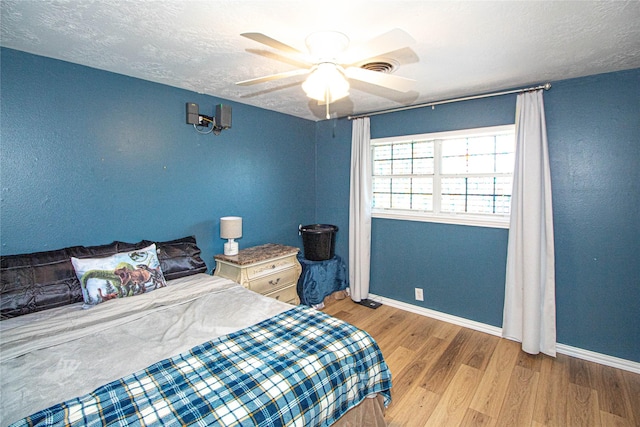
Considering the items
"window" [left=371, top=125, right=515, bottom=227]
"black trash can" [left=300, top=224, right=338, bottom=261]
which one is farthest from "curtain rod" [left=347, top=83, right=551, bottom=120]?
"black trash can" [left=300, top=224, right=338, bottom=261]

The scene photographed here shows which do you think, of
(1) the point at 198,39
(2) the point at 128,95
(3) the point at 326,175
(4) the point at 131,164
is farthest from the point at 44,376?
(3) the point at 326,175

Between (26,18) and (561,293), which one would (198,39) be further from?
(561,293)

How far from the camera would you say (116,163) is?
2.47m

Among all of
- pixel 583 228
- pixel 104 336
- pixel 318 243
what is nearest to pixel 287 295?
pixel 318 243

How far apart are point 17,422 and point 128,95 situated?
228 cm

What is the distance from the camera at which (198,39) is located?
1.84 m

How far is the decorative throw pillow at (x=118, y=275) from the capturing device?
2.03 metres

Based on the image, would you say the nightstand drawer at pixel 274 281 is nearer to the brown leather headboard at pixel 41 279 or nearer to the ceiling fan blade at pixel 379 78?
the brown leather headboard at pixel 41 279

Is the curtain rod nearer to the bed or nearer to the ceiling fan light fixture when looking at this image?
the ceiling fan light fixture

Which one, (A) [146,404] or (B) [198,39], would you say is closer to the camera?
(A) [146,404]

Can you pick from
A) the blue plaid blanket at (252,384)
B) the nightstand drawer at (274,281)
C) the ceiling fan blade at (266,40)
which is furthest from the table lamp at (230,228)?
the ceiling fan blade at (266,40)

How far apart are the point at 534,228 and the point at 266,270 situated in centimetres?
243

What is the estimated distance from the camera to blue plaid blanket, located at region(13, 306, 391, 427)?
110 centimetres

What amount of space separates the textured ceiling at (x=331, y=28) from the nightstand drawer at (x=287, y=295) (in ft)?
6.72
